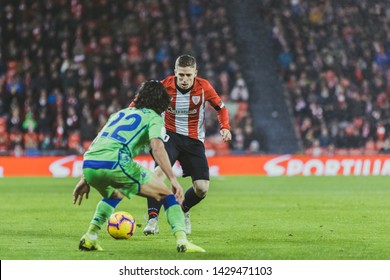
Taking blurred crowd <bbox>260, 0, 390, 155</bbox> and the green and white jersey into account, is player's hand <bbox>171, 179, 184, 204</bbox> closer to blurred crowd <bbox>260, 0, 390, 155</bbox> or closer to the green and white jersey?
the green and white jersey

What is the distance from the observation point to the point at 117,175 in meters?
8.05

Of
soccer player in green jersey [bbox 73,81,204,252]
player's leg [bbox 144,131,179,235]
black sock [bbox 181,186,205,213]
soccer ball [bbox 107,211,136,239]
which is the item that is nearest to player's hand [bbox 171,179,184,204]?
soccer player in green jersey [bbox 73,81,204,252]

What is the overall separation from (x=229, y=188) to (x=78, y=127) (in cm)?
687

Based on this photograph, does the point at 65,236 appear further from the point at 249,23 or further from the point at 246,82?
the point at 249,23

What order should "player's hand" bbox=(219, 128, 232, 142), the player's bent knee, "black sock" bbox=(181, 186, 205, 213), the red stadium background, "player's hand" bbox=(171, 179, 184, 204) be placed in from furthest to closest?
the red stadium background < "black sock" bbox=(181, 186, 205, 213) < the player's bent knee < "player's hand" bbox=(219, 128, 232, 142) < "player's hand" bbox=(171, 179, 184, 204)

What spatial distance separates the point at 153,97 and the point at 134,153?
21.7 inches

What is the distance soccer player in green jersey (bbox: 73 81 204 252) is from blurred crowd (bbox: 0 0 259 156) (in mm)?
17154

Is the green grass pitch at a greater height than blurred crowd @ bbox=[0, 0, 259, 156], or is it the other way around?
blurred crowd @ bbox=[0, 0, 259, 156]

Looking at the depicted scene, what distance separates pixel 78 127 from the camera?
26281mm

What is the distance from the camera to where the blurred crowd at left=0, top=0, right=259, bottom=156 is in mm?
26109

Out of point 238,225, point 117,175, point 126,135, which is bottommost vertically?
point 238,225

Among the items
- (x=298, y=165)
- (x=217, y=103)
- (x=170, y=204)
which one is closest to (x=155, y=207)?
(x=217, y=103)

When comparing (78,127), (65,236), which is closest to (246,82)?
(78,127)

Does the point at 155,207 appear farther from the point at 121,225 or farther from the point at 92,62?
the point at 92,62
